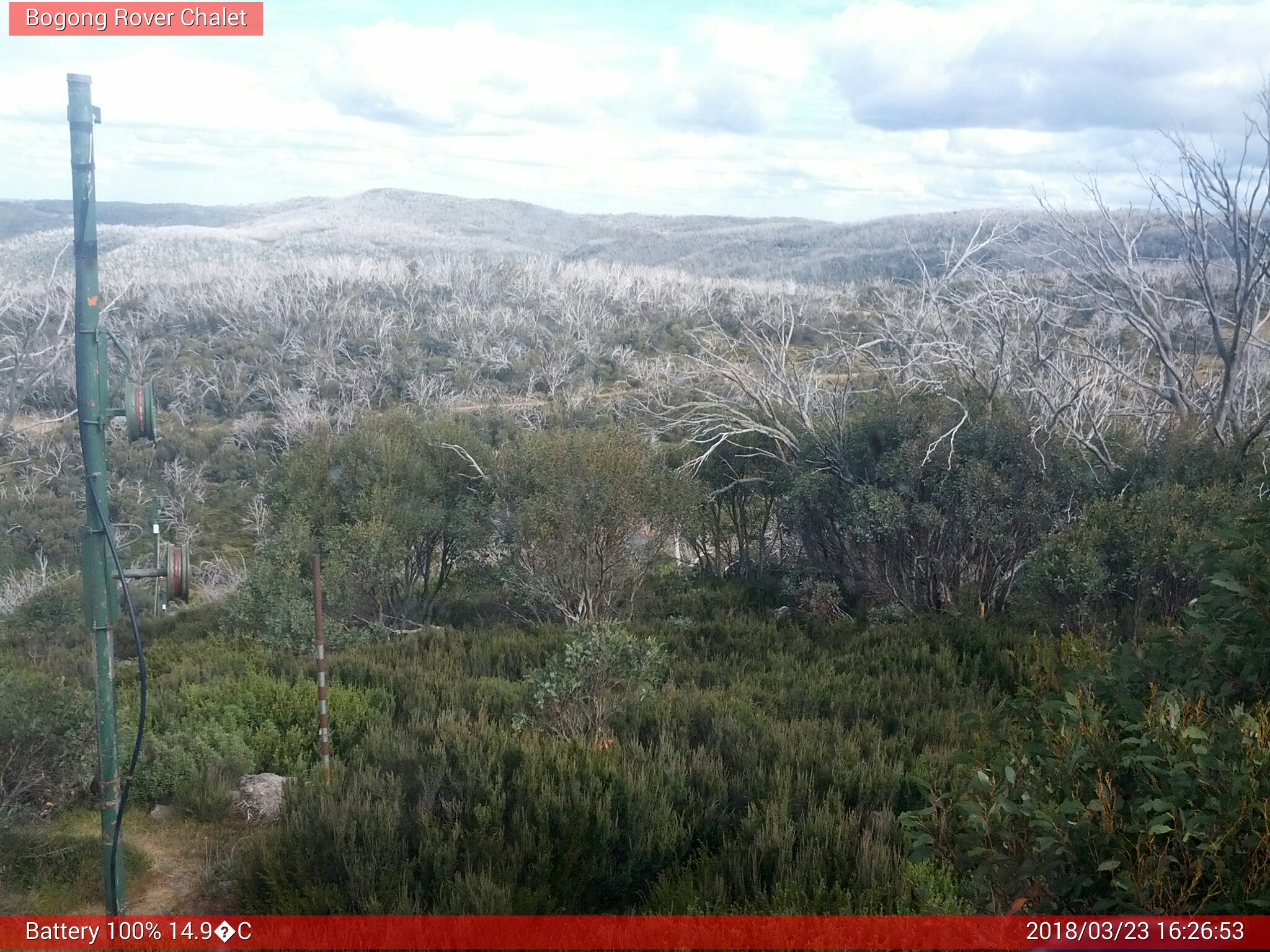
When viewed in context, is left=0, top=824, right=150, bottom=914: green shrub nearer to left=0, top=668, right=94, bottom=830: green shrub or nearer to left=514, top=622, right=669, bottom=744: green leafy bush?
left=0, top=668, right=94, bottom=830: green shrub

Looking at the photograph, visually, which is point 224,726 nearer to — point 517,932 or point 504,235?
point 517,932

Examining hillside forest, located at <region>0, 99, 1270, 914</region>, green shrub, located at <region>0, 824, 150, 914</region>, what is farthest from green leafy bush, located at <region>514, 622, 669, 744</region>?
green shrub, located at <region>0, 824, 150, 914</region>

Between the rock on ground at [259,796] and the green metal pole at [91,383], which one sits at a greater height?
the green metal pole at [91,383]

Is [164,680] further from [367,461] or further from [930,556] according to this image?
[930,556]

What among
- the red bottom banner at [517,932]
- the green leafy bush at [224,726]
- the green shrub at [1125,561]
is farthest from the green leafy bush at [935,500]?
the red bottom banner at [517,932]

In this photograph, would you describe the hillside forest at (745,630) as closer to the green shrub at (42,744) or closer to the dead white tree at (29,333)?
the green shrub at (42,744)

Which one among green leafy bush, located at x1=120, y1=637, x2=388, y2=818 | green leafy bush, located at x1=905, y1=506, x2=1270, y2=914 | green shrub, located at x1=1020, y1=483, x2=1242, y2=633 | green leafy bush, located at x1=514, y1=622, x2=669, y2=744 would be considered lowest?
green leafy bush, located at x1=120, y1=637, x2=388, y2=818
